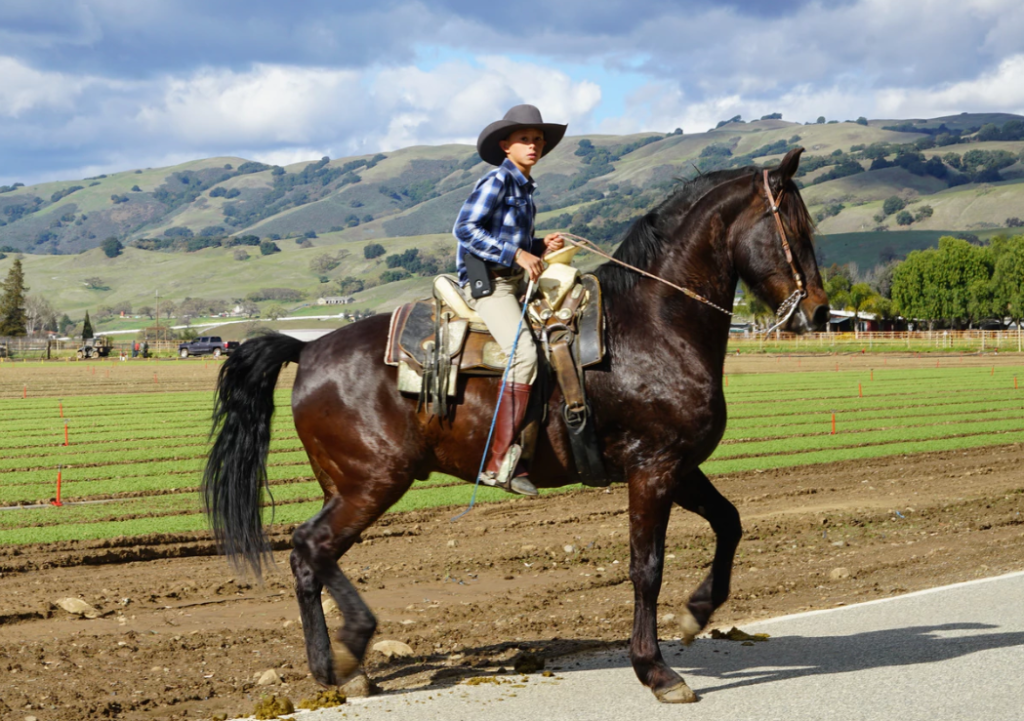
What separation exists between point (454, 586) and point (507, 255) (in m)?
4.32

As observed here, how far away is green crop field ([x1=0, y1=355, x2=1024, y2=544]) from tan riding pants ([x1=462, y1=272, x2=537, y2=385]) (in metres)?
1.36

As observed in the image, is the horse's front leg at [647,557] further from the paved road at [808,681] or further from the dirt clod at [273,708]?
the dirt clod at [273,708]

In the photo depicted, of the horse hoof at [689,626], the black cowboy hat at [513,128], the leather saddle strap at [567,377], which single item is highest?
the black cowboy hat at [513,128]

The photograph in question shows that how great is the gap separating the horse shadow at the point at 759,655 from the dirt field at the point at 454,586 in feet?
0.17

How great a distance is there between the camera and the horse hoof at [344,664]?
5.94m

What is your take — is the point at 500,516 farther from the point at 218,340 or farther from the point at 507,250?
the point at 218,340

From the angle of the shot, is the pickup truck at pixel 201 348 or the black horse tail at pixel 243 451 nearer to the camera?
the black horse tail at pixel 243 451

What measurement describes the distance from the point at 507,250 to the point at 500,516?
25.7 feet

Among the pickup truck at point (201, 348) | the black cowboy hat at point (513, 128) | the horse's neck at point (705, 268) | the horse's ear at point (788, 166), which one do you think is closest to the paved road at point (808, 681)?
the horse's neck at point (705, 268)

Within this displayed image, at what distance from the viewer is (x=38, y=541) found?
38.0ft

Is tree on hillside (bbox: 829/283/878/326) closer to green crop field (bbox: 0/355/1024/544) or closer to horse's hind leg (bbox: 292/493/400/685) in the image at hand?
green crop field (bbox: 0/355/1024/544)

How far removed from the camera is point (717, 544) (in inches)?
257

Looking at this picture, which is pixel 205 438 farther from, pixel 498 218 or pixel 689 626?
pixel 689 626

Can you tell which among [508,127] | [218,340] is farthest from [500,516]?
[218,340]
